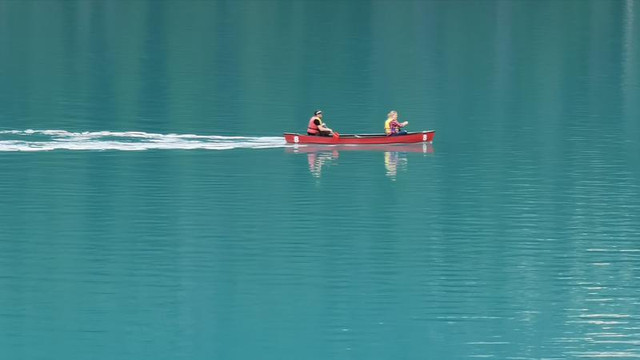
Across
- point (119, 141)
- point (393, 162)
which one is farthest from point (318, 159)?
point (119, 141)

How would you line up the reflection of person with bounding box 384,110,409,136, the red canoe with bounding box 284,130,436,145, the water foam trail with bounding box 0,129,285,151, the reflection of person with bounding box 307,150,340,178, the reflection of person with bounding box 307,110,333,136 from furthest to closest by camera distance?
the reflection of person with bounding box 384,110,409,136, the reflection of person with bounding box 307,110,333,136, the red canoe with bounding box 284,130,436,145, the water foam trail with bounding box 0,129,285,151, the reflection of person with bounding box 307,150,340,178

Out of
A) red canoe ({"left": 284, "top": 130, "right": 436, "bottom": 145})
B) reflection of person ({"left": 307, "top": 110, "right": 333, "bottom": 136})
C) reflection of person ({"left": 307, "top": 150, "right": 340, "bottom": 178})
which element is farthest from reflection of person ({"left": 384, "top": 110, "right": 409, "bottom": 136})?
reflection of person ({"left": 307, "top": 150, "right": 340, "bottom": 178})

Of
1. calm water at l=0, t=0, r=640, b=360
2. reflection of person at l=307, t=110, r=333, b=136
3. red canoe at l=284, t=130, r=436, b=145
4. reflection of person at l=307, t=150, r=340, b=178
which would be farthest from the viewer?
reflection of person at l=307, t=110, r=333, b=136

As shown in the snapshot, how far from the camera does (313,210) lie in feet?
139

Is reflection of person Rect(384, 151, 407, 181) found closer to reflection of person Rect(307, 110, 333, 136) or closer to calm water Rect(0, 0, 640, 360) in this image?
calm water Rect(0, 0, 640, 360)

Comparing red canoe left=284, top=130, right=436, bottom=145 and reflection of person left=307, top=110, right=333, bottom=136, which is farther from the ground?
reflection of person left=307, top=110, right=333, bottom=136

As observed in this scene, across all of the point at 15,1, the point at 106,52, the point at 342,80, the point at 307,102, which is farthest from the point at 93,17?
the point at 307,102

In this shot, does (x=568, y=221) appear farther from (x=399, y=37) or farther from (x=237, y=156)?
(x=399, y=37)

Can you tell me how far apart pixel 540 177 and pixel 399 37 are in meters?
57.4

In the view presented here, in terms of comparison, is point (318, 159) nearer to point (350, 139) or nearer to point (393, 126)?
point (350, 139)

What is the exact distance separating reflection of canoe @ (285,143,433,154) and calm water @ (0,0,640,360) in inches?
5.9

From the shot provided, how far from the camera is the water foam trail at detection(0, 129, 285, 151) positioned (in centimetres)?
5428

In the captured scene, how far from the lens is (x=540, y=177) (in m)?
49.0

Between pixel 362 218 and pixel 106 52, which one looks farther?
pixel 106 52
